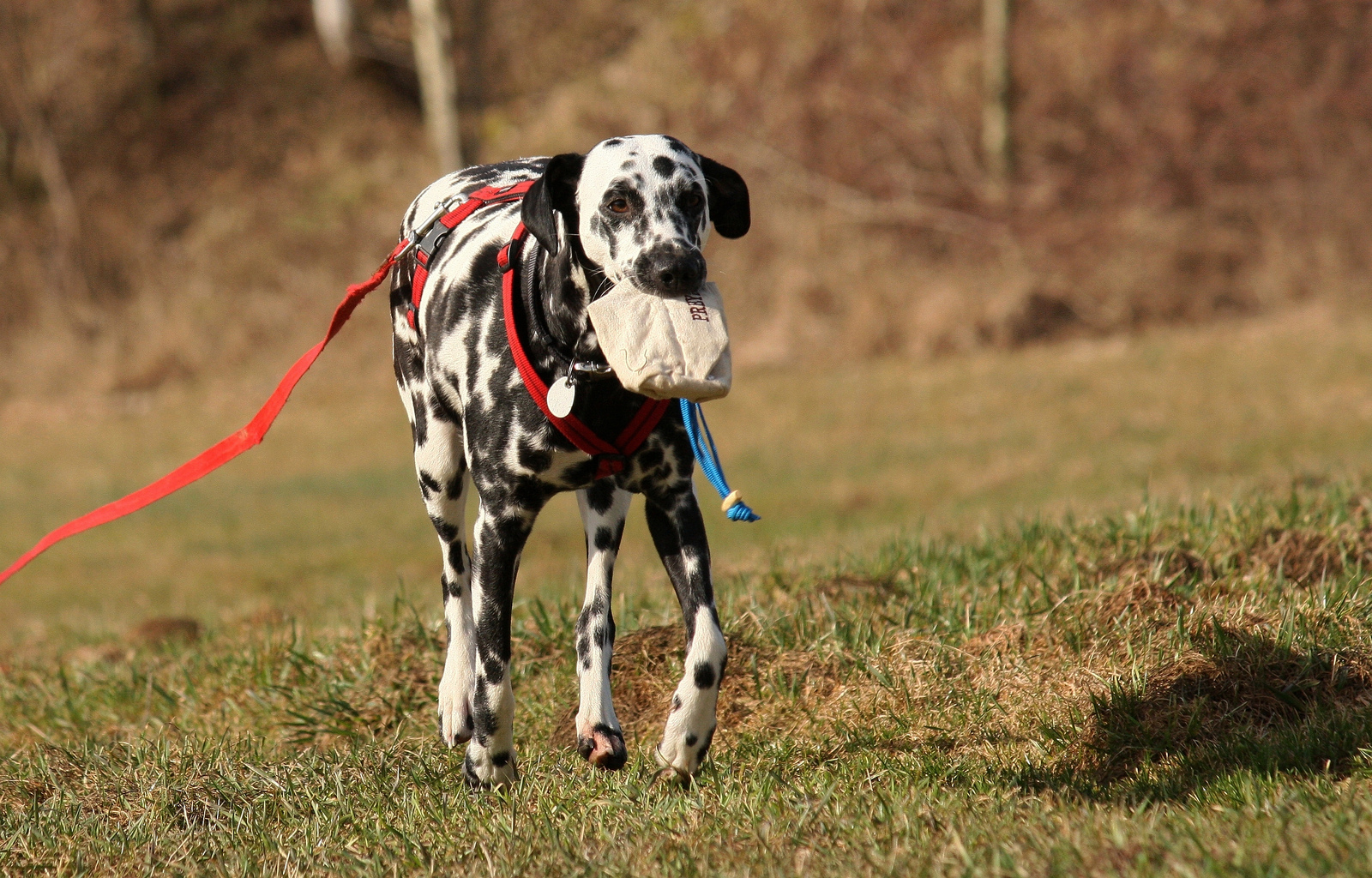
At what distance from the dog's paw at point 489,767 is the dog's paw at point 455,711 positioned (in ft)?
0.92

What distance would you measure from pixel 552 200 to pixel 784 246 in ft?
48.9

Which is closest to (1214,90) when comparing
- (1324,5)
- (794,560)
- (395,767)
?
(1324,5)

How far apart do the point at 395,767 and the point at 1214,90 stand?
1662 cm

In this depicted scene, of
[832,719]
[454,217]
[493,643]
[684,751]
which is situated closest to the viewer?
[684,751]

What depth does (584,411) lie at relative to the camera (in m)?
4.09

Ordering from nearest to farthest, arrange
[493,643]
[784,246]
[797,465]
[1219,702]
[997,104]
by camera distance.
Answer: [493,643] < [1219,702] < [797,465] < [784,246] < [997,104]

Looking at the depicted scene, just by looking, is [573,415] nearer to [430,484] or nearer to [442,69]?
[430,484]

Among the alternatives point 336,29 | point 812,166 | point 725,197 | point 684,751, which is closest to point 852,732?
point 684,751

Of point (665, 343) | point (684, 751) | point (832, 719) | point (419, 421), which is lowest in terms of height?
point (832, 719)

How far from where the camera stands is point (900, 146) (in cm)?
1925

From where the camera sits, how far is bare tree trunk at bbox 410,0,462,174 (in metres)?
17.8

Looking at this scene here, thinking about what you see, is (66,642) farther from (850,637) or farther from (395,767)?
(850,637)

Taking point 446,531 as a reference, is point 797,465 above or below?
below

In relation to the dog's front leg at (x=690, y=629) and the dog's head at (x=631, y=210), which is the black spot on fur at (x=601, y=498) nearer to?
the dog's front leg at (x=690, y=629)
